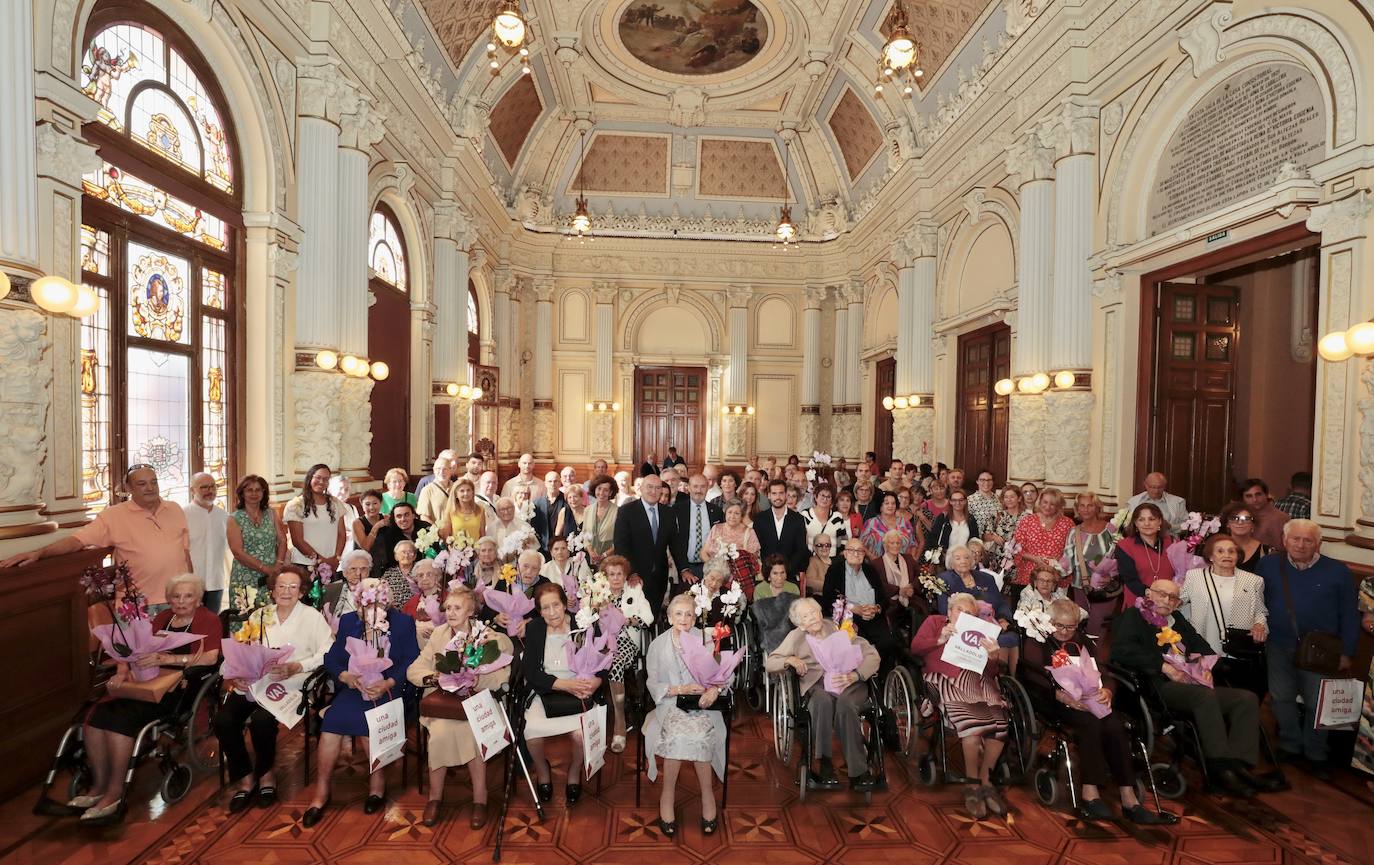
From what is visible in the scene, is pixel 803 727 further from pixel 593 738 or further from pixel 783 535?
pixel 783 535

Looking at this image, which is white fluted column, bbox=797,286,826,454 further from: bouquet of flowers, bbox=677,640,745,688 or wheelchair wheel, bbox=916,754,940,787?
bouquet of flowers, bbox=677,640,745,688

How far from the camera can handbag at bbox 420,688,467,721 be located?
4.29m

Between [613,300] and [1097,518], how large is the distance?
591 inches

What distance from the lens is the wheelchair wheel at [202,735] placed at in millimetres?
4268

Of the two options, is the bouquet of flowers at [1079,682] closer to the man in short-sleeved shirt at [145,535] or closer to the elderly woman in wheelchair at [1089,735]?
the elderly woman in wheelchair at [1089,735]

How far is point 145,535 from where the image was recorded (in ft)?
16.1

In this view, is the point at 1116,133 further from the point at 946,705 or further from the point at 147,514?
the point at 147,514

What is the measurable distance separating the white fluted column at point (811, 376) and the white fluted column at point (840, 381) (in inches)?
19.5

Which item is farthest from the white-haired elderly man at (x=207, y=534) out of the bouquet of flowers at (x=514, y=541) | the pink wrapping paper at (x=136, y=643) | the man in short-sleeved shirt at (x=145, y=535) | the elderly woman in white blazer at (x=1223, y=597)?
the elderly woman in white blazer at (x=1223, y=597)

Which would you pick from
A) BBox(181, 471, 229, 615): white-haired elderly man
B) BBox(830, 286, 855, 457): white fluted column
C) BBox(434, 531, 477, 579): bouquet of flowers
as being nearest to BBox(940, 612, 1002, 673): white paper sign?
BBox(434, 531, 477, 579): bouquet of flowers

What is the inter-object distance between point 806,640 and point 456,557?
10.0 feet

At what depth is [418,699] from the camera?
470cm

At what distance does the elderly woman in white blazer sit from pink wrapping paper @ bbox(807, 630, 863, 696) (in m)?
2.78

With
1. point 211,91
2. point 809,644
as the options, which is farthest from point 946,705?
point 211,91
